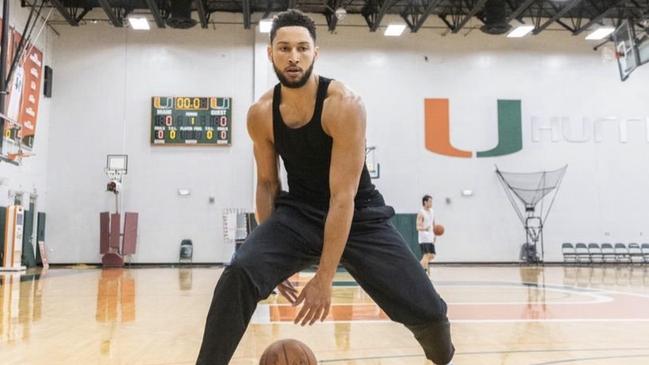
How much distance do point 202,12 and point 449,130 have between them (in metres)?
8.07

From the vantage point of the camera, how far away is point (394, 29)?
17.4 m

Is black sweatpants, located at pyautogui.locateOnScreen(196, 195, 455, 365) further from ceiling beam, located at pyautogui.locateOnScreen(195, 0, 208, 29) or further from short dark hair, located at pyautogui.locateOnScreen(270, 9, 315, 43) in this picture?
ceiling beam, located at pyautogui.locateOnScreen(195, 0, 208, 29)

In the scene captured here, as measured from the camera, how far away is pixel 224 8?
17.9 metres

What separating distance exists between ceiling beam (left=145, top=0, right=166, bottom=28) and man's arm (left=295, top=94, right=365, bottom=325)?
569 inches

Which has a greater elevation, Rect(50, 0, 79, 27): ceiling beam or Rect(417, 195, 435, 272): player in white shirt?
Rect(50, 0, 79, 27): ceiling beam

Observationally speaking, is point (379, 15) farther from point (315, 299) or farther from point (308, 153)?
point (315, 299)

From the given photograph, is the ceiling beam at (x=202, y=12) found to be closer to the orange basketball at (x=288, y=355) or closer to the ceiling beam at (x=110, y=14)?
the ceiling beam at (x=110, y=14)

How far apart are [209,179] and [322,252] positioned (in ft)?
50.8

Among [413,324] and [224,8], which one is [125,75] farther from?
[413,324]

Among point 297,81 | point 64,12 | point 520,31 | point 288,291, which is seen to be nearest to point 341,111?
point 297,81

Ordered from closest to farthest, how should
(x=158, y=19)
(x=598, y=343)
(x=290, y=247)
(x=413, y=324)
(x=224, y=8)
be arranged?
(x=290, y=247) < (x=413, y=324) < (x=598, y=343) < (x=158, y=19) < (x=224, y=8)

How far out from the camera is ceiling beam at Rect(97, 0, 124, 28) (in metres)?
15.6

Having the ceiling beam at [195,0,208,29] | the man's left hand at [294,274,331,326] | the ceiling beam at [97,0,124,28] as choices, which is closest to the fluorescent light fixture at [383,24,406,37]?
the ceiling beam at [195,0,208,29]

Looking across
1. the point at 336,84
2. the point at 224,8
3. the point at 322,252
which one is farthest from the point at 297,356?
the point at 224,8
